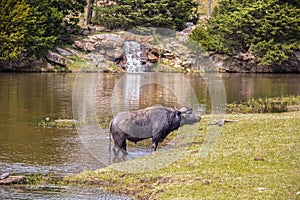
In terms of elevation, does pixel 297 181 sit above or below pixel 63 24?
below

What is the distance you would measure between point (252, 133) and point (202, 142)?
6.57 feet

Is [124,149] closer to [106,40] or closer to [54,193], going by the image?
[54,193]

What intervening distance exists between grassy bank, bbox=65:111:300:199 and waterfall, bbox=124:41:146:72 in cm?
5114

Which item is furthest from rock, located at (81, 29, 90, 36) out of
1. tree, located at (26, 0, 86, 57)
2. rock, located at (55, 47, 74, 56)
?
rock, located at (55, 47, 74, 56)

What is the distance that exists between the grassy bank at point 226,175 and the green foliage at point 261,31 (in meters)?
52.5

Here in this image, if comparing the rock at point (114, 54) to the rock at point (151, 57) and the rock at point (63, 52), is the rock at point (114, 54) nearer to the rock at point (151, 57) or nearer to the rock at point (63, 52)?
the rock at point (151, 57)

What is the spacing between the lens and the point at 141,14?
240 feet

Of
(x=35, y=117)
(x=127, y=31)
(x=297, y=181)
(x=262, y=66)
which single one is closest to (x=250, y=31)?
(x=262, y=66)

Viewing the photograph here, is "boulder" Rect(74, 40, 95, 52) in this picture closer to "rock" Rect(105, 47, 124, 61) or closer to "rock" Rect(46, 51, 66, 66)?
"rock" Rect(105, 47, 124, 61)

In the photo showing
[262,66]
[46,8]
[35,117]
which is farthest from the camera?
[262,66]

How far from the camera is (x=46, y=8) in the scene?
2628 inches

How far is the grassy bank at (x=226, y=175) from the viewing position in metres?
13.4

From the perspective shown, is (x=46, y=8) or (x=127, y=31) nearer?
(x=46, y=8)

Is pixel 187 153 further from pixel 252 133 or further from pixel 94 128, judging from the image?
pixel 94 128
